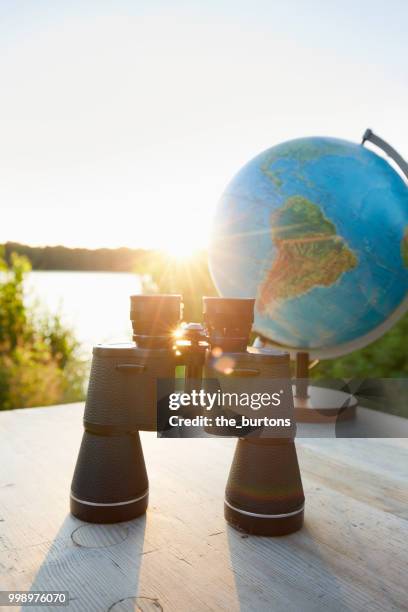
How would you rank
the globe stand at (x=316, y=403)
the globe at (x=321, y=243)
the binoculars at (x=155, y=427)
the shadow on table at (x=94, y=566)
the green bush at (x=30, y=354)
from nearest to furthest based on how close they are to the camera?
the shadow on table at (x=94, y=566) < the binoculars at (x=155, y=427) < the globe at (x=321, y=243) < the globe stand at (x=316, y=403) < the green bush at (x=30, y=354)

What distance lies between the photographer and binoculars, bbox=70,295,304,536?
1192 millimetres

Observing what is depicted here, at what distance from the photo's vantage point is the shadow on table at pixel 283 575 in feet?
3.02

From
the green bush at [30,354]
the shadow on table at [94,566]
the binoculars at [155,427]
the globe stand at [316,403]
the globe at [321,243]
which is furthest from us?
the green bush at [30,354]

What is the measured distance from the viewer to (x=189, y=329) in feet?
4.44

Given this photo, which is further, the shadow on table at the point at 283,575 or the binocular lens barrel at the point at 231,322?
the binocular lens barrel at the point at 231,322

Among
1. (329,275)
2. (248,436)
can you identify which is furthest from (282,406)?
(329,275)

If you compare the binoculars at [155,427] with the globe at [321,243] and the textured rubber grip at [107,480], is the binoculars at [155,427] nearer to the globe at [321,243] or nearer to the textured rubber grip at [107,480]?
the textured rubber grip at [107,480]

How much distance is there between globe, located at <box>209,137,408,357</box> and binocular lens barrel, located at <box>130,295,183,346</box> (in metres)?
0.90

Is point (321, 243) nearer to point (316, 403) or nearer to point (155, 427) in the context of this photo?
point (316, 403)

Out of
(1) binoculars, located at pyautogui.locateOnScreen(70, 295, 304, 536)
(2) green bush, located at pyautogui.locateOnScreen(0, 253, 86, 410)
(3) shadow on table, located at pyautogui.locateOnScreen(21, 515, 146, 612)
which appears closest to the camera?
(3) shadow on table, located at pyautogui.locateOnScreen(21, 515, 146, 612)

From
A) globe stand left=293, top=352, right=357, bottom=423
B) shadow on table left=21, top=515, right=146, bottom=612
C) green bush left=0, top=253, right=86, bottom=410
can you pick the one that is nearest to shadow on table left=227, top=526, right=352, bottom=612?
shadow on table left=21, top=515, right=146, bottom=612

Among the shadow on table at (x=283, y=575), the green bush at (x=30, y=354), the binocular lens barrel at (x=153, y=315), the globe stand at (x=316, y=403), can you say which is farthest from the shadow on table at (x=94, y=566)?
the green bush at (x=30, y=354)

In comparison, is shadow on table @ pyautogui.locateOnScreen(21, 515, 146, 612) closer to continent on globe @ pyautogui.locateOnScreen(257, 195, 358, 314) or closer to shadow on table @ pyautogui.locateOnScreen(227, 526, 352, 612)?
shadow on table @ pyautogui.locateOnScreen(227, 526, 352, 612)

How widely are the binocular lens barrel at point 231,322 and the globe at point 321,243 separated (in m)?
0.85
